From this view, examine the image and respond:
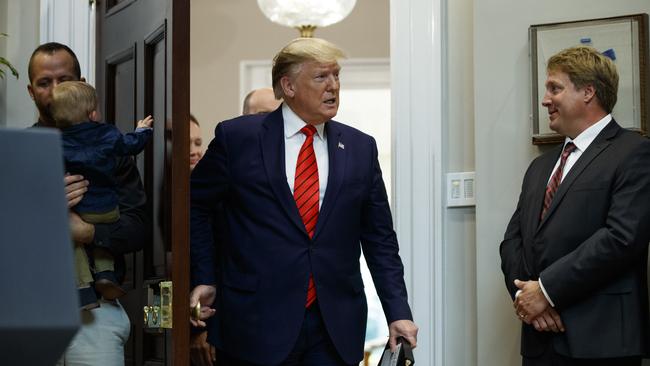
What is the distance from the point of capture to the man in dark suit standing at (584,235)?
318cm

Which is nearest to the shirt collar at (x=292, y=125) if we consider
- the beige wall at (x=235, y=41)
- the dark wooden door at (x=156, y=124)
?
the dark wooden door at (x=156, y=124)

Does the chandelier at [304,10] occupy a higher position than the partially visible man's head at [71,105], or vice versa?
the chandelier at [304,10]

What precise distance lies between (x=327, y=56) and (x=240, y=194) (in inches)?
20.3

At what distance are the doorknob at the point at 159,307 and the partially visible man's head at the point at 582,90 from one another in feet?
4.84

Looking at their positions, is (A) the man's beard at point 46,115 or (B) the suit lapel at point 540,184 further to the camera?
(B) the suit lapel at point 540,184

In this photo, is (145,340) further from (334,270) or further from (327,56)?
(327,56)

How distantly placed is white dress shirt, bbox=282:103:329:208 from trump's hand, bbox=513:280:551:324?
0.77 meters

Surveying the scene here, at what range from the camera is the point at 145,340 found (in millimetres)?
3047

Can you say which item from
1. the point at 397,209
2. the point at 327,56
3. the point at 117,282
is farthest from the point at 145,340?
the point at 397,209

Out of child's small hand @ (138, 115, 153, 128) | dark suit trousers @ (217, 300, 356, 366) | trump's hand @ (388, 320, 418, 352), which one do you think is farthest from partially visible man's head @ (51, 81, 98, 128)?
trump's hand @ (388, 320, 418, 352)

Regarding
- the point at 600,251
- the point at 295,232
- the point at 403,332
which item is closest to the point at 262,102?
the point at 295,232

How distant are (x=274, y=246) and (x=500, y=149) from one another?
120cm

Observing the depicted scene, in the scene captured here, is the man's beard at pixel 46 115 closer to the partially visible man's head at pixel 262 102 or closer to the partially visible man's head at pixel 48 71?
the partially visible man's head at pixel 48 71

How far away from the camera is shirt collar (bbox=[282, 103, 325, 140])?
10.4 ft
